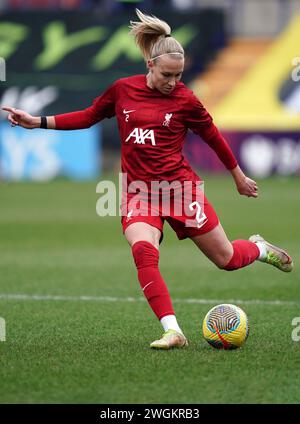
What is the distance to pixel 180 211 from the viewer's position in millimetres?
6578

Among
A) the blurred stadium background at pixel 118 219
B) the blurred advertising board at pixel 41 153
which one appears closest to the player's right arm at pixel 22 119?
the blurred stadium background at pixel 118 219

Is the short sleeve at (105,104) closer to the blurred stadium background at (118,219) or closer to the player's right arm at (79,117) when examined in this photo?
the player's right arm at (79,117)

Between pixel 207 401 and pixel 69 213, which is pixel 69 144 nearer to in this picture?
pixel 69 213

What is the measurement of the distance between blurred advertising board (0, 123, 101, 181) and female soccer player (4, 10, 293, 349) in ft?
55.3

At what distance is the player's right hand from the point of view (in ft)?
21.8

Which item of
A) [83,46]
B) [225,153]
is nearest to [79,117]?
[225,153]

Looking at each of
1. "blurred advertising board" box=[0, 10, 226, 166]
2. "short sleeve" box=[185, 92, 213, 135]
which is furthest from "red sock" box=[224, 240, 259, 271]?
"blurred advertising board" box=[0, 10, 226, 166]

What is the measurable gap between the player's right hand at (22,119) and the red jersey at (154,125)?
555mm

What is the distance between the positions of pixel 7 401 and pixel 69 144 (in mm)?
18999

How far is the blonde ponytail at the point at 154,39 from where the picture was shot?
20.9 feet

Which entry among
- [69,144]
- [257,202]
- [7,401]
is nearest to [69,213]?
[257,202]

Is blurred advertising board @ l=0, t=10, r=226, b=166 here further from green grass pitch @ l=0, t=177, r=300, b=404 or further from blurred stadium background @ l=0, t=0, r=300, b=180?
green grass pitch @ l=0, t=177, r=300, b=404

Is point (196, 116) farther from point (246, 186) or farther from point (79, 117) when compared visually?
point (79, 117)

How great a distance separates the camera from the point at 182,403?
4914 mm
